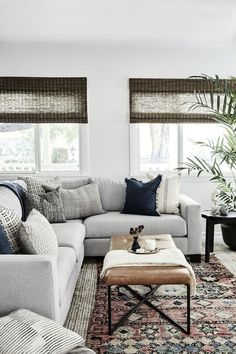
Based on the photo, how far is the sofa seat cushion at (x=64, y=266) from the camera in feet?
8.09

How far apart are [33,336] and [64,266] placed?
0.90 meters

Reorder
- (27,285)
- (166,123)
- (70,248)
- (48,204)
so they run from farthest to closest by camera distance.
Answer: (166,123)
(48,204)
(70,248)
(27,285)

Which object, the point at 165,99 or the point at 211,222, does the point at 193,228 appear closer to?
the point at 211,222

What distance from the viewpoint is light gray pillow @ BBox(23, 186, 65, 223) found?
3.95 metres

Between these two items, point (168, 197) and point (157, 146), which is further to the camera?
point (157, 146)

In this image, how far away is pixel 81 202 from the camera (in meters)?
4.41

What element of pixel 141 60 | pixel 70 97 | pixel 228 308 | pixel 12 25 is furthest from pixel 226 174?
pixel 12 25

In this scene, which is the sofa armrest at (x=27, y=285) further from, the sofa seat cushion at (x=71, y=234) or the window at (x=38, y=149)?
the window at (x=38, y=149)

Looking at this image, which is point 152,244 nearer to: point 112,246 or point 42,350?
point 112,246

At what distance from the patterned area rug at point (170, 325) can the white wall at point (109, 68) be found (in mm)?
2231

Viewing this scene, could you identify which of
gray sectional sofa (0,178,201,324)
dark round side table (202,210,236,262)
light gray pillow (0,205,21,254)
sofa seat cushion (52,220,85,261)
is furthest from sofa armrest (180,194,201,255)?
light gray pillow (0,205,21,254)

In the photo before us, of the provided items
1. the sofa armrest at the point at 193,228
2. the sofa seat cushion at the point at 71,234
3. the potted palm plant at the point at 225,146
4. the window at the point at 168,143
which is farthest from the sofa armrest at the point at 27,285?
the window at the point at 168,143

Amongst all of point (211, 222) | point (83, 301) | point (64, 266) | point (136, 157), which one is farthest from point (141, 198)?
point (64, 266)

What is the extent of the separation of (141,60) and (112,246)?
291 cm
